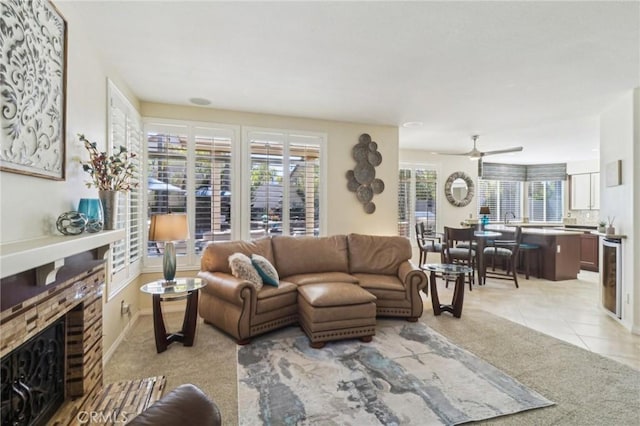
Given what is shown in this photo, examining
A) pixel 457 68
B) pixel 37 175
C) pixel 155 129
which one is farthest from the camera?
pixel 155 129

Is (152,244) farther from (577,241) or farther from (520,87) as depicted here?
(577,241)

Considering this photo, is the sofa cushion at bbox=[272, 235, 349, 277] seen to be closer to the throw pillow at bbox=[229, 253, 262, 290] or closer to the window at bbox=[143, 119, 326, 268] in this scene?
the window at bbox=[143, 119, 326, 268]

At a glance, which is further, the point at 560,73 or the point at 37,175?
the point at 560,73

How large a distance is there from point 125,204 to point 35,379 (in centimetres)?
199

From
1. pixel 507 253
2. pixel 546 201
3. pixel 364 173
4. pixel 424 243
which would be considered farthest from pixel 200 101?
pixel 546 201

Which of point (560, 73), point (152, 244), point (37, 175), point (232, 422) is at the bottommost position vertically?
point (232, 422)

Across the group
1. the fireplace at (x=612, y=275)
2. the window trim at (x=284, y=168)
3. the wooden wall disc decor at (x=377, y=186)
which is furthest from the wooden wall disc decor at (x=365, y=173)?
the fireplace at (x=612, y=275)

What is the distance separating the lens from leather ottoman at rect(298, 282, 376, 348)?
2.88 m

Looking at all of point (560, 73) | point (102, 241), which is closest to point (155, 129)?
point (102, 241)

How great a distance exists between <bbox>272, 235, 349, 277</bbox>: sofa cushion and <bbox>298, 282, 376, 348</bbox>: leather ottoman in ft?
2.49

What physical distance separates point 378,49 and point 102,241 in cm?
241

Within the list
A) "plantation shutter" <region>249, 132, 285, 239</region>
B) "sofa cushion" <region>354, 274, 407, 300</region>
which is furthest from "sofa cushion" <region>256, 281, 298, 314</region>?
"plantation shutter" <region>249, 132, 285, 239</region>

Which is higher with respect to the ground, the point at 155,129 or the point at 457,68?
the point at 457,68

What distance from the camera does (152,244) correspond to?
3812 millimetres
